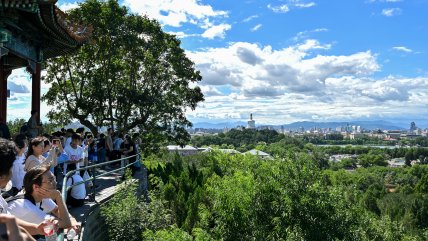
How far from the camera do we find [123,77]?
22.6 metres

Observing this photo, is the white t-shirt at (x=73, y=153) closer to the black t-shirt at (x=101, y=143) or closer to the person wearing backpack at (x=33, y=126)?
the person wearing backpack at (x=33, y=126)

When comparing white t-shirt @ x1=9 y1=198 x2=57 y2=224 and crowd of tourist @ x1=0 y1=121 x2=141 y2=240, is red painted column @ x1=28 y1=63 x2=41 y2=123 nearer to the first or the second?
crowd of tourist @ x1=0 y1=121 x2=141 y2=240

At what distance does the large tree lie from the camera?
814 inches

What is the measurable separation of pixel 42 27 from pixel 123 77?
9.51 meters

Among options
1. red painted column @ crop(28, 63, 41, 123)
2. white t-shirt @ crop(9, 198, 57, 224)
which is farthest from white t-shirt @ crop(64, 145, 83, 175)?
red painted column @ crop(28, 63, 41, 123)

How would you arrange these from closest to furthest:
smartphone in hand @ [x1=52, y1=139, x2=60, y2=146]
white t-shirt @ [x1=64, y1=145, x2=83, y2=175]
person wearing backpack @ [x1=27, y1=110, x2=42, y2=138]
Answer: smartphone in hand @ [x1=52, y1=139, x2=60, y2=146]
white t-shirt @ [x1=64, y1=145, x2=83, y2=175]
person wearing backpack @ [x1=27, y1=110, x2=42, y2=138]

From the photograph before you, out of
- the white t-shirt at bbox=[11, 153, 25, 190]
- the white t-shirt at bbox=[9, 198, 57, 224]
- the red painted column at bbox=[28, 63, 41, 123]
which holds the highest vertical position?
the red painted column at bbox=[28, 63, 41, 123]

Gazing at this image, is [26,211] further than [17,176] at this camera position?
No

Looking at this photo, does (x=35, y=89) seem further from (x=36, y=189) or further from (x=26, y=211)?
(x=26, y=211)

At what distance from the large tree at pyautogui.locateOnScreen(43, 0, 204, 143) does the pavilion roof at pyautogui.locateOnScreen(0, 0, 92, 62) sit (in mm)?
4198

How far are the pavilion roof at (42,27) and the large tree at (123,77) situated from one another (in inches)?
165

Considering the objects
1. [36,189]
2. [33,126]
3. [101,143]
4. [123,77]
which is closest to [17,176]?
[36,189]

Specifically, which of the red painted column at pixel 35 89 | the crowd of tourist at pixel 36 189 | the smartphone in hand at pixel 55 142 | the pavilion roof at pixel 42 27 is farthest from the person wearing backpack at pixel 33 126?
the smartphone in hand at pixel 55 142

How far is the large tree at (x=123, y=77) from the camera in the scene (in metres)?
20.7
